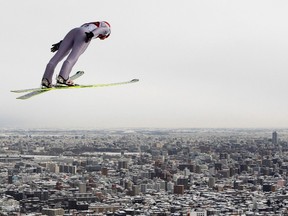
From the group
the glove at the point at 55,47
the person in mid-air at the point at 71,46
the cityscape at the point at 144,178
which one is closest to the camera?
the person in mid-air at the point at 71,46

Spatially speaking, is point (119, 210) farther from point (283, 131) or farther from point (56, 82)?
point (283, 131)

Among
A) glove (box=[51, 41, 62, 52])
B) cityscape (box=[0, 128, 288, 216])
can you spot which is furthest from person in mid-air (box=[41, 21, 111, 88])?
cityscape (box=[0, 128, 288, 216])

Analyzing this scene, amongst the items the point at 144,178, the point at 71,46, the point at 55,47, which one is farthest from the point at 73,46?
the point at 144,178

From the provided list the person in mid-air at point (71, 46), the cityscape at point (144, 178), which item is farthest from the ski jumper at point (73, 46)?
the cityscape at point (144, 178)

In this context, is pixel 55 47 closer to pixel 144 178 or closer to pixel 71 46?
pixel 71 46

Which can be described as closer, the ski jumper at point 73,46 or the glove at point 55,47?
the ski jumper at point 73,46

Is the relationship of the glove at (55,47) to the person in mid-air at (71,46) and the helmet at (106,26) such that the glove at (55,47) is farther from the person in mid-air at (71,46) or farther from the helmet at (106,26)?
the helmet at (106,26)

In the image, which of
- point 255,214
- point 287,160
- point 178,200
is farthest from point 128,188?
point 287,160
